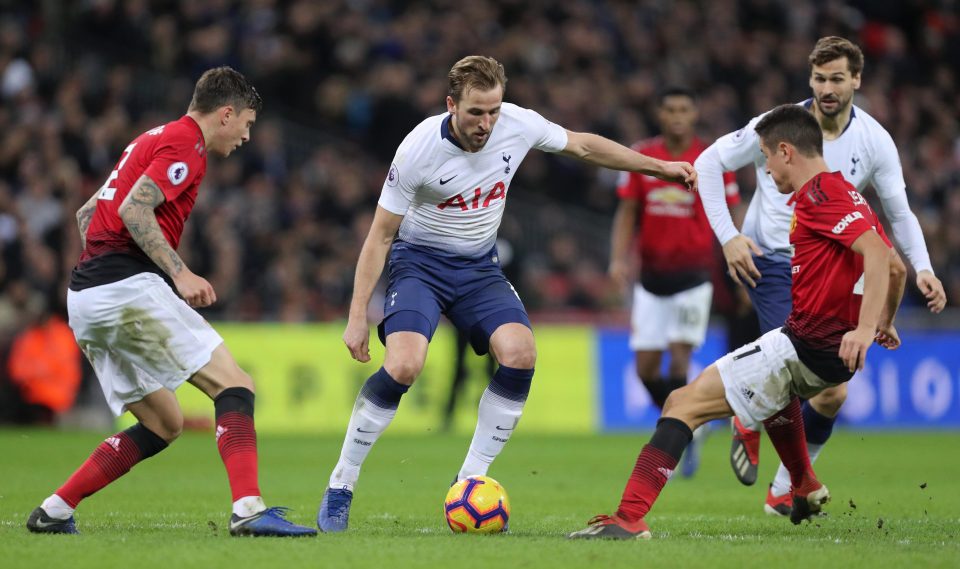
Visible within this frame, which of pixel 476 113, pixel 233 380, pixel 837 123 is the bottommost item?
pixel 233 380

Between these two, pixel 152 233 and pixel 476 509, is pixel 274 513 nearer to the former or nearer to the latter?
pixel 476 509

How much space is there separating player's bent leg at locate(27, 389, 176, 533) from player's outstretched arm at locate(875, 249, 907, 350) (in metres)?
3.72

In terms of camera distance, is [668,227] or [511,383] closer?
[511,383]

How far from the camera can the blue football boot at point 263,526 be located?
6.48 metres

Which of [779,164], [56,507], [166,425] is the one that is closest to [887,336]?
[779,164]

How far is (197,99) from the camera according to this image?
687 cm

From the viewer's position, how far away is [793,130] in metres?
6.82

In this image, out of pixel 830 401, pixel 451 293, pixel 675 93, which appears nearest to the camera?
pixel 451 293

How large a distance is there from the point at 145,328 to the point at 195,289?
1.71ft

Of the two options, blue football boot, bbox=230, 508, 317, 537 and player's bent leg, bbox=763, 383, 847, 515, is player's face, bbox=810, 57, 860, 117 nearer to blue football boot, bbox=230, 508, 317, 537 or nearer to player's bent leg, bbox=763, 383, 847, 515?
player's bent leg, bbox=763, 383, 847, 515

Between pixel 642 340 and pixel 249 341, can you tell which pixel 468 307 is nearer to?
pixel 642 340

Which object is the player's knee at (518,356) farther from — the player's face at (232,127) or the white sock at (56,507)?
the white sock at (56,507)

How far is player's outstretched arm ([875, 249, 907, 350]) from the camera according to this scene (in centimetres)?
709

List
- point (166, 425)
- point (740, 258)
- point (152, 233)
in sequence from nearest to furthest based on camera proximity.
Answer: point (152, 233) → point (166, 425) → point (740, 258)
